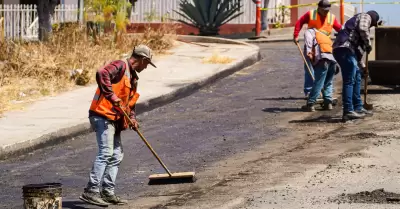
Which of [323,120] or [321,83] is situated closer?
[323,120]

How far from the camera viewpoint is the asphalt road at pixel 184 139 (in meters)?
12.8

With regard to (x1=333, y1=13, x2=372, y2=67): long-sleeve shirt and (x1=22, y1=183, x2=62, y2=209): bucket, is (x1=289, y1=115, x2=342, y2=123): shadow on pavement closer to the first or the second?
(x1=333, y1=13, x2=372, y2=67): long-sleeve shirt

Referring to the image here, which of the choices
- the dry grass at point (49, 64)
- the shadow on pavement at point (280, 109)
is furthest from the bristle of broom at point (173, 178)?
the shadow on pavement at point (280, 109)

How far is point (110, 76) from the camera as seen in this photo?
1083 centimetres

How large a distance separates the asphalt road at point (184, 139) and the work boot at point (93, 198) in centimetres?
21

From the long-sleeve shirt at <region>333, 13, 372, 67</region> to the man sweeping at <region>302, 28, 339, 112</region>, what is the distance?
98 centimetres

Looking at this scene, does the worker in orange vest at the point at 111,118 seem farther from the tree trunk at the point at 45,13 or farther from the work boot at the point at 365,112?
the tree trunk at the point at 45,13

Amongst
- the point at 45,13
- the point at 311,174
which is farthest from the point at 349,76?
the point at 45,13

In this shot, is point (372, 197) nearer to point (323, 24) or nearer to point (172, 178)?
point (172, 178)

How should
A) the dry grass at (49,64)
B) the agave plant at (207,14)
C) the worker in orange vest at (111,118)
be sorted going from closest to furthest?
1. the worker in orange vest at (111,118)
2. the dry grass at (49,64)
3. the agave plant at (207,14)

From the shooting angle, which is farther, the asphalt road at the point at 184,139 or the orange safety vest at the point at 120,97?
the asphalt road at the point at 184,139

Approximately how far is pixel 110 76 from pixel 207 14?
24502 millimetres

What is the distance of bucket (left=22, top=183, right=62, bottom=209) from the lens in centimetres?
1014

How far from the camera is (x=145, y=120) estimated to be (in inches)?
689
